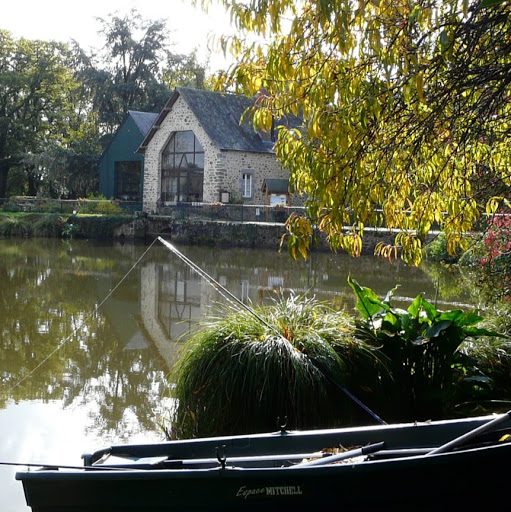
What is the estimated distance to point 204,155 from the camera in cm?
3628

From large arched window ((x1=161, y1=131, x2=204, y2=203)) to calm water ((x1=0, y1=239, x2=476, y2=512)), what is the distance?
1188 centimetres

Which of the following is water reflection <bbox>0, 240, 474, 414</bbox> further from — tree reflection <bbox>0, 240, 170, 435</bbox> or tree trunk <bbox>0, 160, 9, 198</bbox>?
tree trunk <bbox>0, 160, 9, 198</bbox>

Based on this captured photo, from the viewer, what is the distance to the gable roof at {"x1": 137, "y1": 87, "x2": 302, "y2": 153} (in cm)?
3572

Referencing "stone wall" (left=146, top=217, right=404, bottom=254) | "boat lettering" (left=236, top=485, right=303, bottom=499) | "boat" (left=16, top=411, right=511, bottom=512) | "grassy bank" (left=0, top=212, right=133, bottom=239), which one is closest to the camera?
"boat" (left=16, top=411, right=511, bottom=512)

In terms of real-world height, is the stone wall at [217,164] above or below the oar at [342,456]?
above

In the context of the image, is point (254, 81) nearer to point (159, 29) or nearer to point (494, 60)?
point (494, 60)

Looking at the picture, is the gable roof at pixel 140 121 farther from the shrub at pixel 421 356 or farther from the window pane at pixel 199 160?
the shrub at pixel 421 356

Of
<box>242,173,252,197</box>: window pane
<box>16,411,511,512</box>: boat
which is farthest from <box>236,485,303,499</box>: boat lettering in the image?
<box>242,173,252,197</box>: window pane

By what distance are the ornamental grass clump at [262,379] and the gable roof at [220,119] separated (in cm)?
2982

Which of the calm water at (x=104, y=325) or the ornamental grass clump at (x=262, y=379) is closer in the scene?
the ornamental grass clump at (x=262, y=379)

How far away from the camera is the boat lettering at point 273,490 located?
3730 mm

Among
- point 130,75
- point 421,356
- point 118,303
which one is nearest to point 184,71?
point 130,75

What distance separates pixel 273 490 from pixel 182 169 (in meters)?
34.6

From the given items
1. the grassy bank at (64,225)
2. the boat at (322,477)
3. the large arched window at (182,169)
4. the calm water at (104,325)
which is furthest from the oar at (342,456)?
the large arched window at (182,169)
